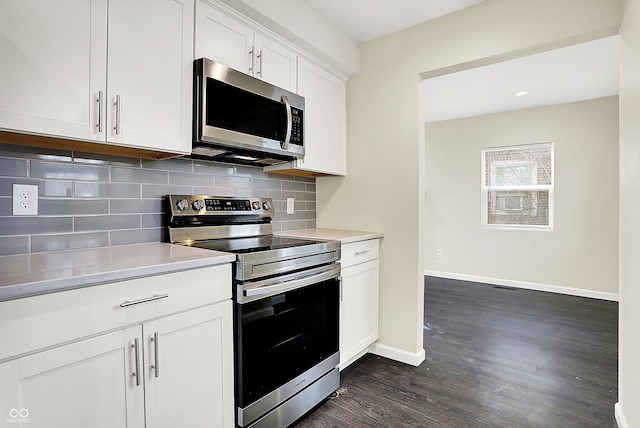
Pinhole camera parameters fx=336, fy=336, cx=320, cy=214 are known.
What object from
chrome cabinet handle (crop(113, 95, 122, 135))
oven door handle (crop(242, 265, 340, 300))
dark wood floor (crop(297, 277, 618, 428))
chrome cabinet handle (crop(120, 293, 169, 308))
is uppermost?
chrome cabinet handle (crop(113, 95, 122, 135))

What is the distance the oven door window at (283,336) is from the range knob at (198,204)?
0.70m

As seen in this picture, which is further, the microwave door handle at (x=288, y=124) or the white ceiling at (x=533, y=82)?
the white ceiling at (x=533, y=82)

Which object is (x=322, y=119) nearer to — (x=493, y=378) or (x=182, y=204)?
(x=182, y=204)

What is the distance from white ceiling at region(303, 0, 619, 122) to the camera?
2199 millimetres

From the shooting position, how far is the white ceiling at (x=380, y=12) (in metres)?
2.13

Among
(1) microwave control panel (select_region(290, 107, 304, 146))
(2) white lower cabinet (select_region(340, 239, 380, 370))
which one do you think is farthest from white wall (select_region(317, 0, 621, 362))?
(1) microwave control panel (select_region(290, 107, 304, 146))

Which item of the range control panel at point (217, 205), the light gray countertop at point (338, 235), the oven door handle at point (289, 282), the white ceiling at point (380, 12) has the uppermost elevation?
the white ceiling at point (380, 12)

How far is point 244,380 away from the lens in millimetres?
1468

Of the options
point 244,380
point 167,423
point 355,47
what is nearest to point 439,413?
point 244,380

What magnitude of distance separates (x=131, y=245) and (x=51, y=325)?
756 millimetres

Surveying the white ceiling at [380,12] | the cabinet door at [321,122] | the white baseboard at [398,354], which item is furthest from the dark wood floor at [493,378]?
the white ceiling at [380,12]

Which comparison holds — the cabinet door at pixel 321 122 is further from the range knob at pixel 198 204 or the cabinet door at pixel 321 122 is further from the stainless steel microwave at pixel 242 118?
the range knob at pixel 198 204

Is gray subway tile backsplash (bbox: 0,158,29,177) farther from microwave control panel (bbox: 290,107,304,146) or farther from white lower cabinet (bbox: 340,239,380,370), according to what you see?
white lower cabinet (bbox: 340,239,380,370)

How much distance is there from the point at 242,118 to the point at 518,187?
430 cm
